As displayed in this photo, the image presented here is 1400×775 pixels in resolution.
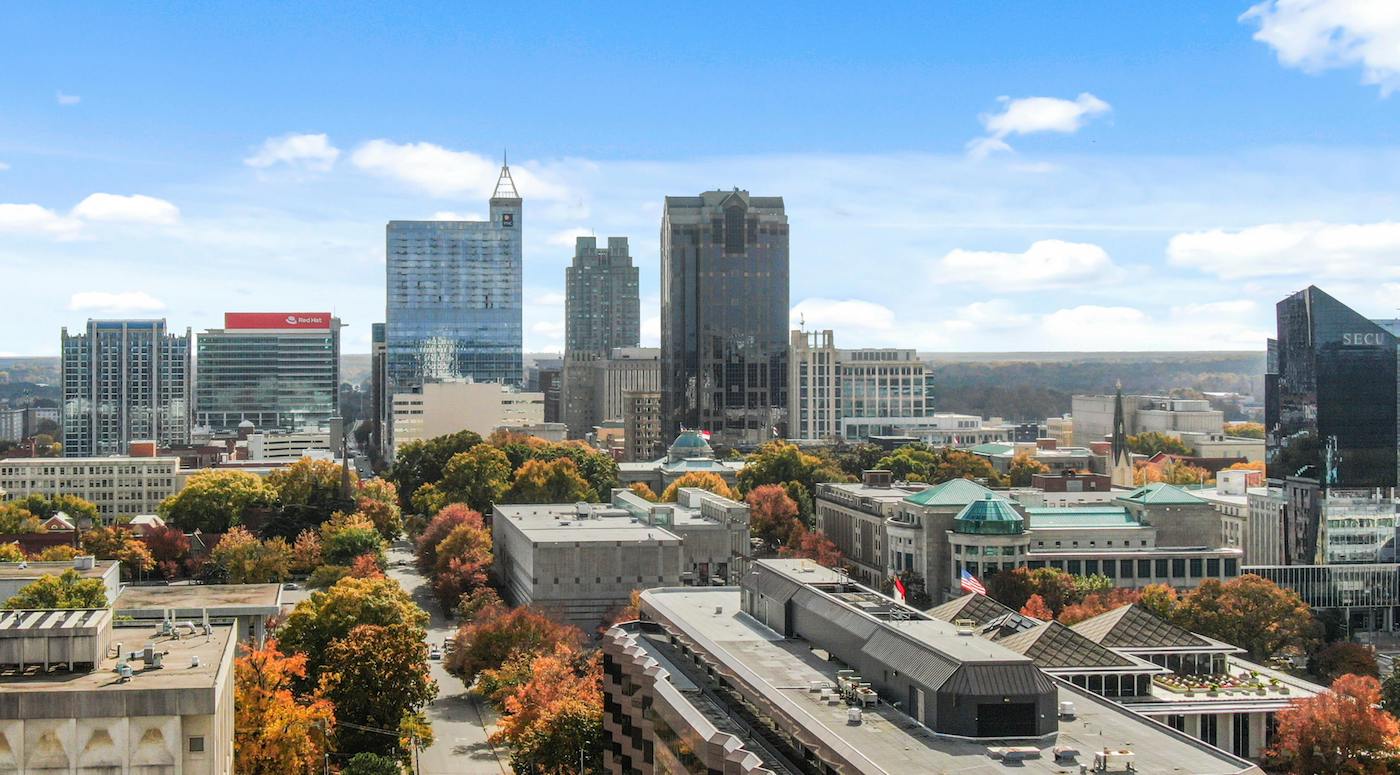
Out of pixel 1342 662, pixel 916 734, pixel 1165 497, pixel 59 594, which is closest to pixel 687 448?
pixel 1165 497

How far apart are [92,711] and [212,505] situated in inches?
4057

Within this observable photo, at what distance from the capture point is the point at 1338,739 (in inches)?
2500

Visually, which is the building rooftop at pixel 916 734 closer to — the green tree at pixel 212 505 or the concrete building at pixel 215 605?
the concrete building at pixel 215 605

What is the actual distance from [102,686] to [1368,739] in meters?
48.9

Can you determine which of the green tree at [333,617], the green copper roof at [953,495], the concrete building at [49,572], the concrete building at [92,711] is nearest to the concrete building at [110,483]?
the concrete building at [49,572]

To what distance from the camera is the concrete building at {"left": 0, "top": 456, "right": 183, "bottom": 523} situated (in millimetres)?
177875

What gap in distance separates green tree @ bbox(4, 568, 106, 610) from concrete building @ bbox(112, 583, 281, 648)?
1609mm

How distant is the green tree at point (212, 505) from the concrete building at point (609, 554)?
33200 millimetres

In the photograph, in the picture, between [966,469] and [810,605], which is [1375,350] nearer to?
[966,469]

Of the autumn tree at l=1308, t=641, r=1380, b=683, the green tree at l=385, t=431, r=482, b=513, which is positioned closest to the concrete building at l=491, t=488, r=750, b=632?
the autumn tree at l=1308, t=641, r=1380, b=683

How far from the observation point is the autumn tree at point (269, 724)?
60031 millimetres

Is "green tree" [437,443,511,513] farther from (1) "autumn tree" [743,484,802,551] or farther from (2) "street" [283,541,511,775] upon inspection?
(2) "street" [283,541,511,775]

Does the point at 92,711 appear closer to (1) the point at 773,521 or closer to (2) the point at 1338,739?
(2) the point at 1338,739

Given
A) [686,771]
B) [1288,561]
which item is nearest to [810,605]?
[686,771]
